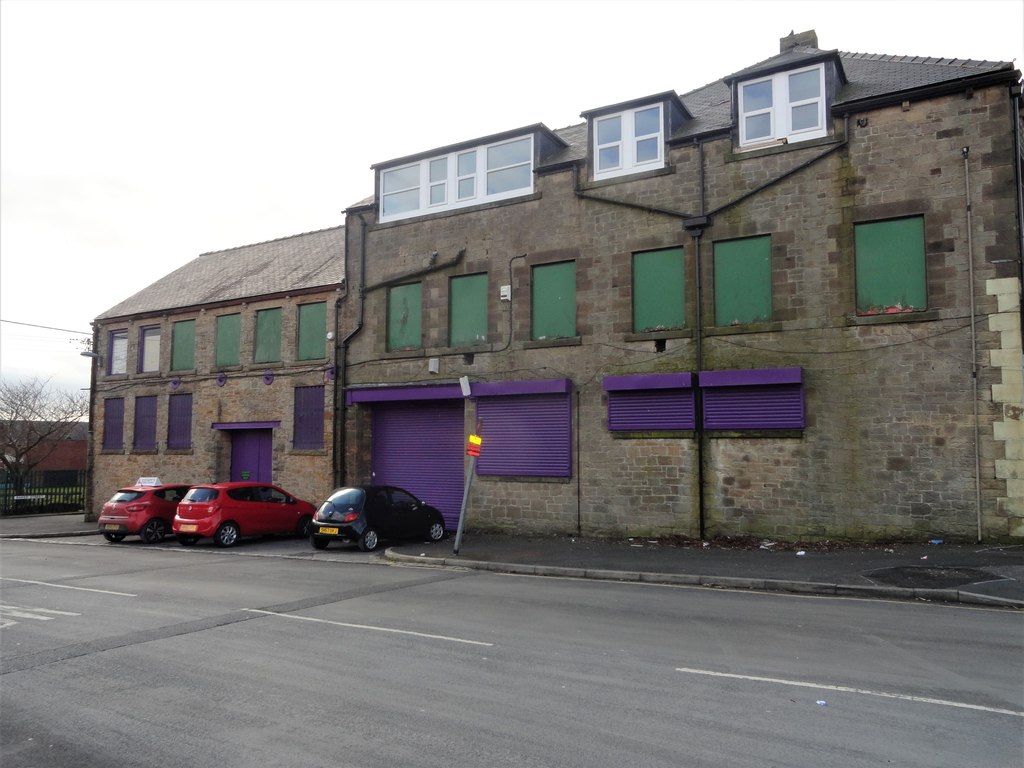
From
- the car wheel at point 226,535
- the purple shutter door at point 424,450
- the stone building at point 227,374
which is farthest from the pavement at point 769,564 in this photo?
the stone building at point 227,374

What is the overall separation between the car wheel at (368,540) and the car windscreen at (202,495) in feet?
14.8

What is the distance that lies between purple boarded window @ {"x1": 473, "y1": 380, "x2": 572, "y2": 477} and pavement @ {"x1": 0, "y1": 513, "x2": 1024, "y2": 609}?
191cm

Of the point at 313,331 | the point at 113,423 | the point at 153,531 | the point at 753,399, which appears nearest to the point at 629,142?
the point at 753,399

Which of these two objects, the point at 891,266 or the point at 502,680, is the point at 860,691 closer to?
the point at 502,680

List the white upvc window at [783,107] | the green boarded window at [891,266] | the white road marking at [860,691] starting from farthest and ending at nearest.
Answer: the white upvc window at [783,107], the green boarded window at [891,266], the white road marking at [860,691]

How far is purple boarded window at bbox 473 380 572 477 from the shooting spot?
1778cm

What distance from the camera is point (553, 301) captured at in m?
18.4

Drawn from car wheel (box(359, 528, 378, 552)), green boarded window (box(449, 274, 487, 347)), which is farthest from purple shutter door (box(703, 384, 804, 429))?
car wheel (box(359, 528, 378, 552))

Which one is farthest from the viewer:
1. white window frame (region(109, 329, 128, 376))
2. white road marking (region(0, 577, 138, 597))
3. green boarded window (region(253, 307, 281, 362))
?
white window frame (region(109, 329, 128, 376))

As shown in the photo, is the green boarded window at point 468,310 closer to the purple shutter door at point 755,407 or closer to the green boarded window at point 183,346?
the purple shutter door at point 755,407

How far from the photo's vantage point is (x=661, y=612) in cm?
902

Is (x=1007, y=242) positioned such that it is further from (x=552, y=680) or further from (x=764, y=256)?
(x=552, y=680)

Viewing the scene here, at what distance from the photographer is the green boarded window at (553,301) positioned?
18156 mm

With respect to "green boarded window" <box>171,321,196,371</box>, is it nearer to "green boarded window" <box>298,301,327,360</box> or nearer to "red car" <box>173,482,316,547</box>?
"green boarded window" <box>298,301,327,360</box>
